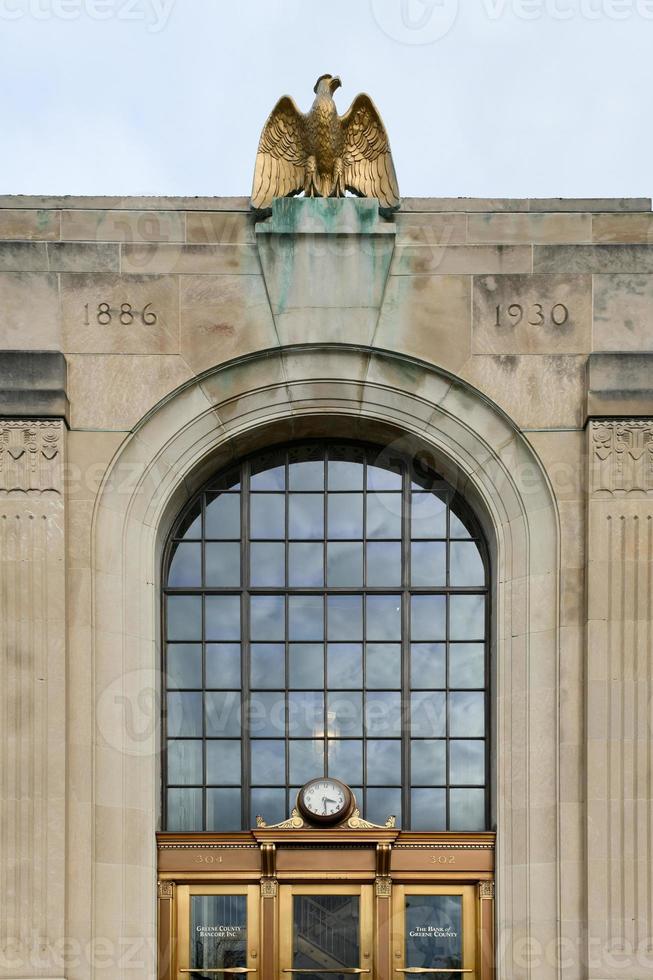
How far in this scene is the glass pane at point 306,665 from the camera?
19.0m

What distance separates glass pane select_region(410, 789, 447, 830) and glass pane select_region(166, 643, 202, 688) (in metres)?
3.06

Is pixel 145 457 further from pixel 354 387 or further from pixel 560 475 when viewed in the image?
pixel 560 475

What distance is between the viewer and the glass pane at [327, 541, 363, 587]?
1925 centimetres

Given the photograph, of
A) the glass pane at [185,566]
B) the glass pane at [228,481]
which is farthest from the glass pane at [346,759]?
the glass pane at [228,481]

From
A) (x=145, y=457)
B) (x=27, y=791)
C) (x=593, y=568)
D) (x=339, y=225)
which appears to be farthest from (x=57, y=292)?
(x=593, y=568)

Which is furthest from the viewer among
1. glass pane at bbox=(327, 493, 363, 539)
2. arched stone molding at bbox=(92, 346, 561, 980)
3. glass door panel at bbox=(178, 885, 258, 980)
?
glass pane at bbox=(327, 493, 363, 539)

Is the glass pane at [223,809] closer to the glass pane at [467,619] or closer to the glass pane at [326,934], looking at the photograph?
the glass pane at [326,934]

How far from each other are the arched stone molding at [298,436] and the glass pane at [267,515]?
0.68 metres

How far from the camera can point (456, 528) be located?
63.3ft

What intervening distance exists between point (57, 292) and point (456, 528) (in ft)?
19.1

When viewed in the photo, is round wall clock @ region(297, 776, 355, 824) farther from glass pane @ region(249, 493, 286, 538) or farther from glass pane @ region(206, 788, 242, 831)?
glass pane @ region(249, 493, 286, 538)

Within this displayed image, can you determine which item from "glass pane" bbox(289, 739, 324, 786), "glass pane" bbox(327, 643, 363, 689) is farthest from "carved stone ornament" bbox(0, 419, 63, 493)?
"glass pane" bbox(289, 739, 324, 786)

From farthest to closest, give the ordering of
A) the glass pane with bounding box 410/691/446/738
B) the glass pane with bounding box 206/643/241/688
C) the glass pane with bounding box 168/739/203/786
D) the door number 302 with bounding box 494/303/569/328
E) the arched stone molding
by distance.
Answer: the glass pane with bounding box 206/643/241/688 < the glass pane with bounding box 410/691/446/738 < the glass pane with bounding box 168/739/203/786 < the door number 302 with bounding box 494/303/569/328 < the arched stone molding

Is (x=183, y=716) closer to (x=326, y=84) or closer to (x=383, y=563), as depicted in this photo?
(x=383, y=563)
